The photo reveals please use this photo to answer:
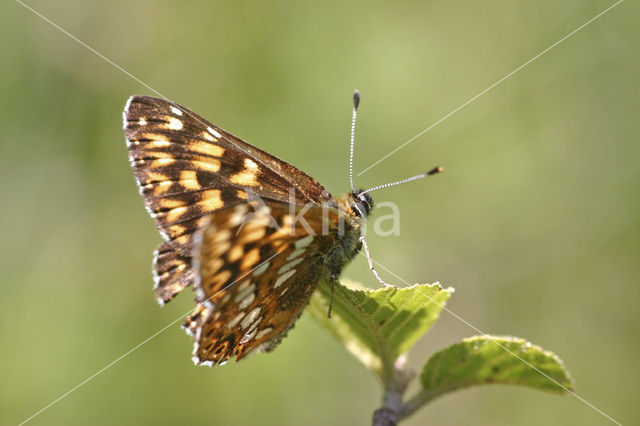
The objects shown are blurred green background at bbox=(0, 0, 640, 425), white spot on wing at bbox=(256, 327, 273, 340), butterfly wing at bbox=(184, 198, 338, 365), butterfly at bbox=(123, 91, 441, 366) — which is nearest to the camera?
butterfly wing at bbox=(184, 198, 338, 365)

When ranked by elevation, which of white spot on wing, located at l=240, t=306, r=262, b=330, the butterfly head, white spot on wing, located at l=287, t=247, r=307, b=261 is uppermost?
the butterfly head

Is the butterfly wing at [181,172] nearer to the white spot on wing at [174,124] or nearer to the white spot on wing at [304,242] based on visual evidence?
the white spot on wing at [174,124]

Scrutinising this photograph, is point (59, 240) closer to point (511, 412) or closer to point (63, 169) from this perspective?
point (63, 169)

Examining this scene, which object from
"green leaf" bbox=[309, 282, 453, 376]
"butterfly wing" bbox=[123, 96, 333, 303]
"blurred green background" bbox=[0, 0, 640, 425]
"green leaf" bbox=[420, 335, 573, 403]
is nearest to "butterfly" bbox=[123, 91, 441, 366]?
"butterfly wing" bbox=[123, 96, 333, 303]

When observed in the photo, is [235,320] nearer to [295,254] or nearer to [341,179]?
[295,254]

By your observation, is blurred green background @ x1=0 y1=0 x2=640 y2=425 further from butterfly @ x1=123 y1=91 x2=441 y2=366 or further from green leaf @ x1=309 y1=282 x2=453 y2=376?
green leaf @ x1=309 y1=282 x2=453 y2=376

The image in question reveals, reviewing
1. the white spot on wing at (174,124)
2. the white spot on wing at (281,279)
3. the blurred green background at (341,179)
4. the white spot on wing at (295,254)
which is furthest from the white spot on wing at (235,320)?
the blurred green background at (341,179)

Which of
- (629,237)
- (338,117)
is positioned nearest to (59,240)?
(338,117)
